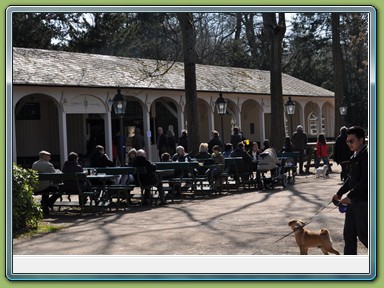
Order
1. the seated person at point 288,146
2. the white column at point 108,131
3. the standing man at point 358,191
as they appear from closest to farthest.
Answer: the standing man at point 358,191 < the seated person at point 288,146 < the white column at point 108,131

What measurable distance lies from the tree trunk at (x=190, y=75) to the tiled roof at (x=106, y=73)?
0.82m

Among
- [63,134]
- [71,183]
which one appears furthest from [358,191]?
[63,134]

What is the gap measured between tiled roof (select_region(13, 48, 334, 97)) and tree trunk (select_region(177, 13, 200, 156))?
822 millimetres

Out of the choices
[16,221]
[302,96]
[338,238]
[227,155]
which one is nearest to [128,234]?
[16,221]

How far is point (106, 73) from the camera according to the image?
88.6ft

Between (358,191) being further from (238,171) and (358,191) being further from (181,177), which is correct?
(238,171)

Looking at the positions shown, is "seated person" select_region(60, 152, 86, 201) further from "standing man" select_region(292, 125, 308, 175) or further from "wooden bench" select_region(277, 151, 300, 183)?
"standing man" select_region(292, 125, 308, 175)

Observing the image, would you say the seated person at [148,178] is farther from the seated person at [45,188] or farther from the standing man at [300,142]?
the standing man at [300,142]

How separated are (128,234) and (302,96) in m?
25.7

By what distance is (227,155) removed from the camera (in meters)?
20.8

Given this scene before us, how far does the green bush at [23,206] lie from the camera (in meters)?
12.1

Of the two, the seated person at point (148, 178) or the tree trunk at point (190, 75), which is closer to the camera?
the seated person at point (148, 178)

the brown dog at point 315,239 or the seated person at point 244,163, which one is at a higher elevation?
the seated person at point 244,163

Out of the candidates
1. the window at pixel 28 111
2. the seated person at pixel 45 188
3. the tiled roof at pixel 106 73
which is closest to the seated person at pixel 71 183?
the seated person at pixel 45 188
